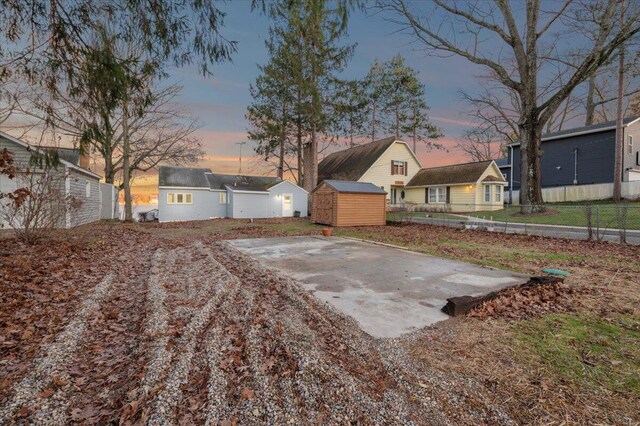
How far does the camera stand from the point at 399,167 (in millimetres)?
Result: 28703

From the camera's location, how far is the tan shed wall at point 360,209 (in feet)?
55.9

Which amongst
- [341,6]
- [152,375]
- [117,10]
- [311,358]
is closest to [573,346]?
[311,358]

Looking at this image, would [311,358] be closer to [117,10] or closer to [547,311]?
[547,311]

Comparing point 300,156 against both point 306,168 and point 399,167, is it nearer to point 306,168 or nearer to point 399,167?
point 306,168

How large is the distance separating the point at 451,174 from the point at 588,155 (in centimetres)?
1119

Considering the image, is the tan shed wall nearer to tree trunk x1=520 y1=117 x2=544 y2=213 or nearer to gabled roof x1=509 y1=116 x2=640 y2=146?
tree trunk x1=520 y1=117 x2=544 y2=213

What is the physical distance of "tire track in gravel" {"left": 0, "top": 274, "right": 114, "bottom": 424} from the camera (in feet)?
7.43

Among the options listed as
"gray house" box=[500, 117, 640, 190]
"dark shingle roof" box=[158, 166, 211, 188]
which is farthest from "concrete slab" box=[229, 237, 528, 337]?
"gray house" box=[500, 117, 640, 190]

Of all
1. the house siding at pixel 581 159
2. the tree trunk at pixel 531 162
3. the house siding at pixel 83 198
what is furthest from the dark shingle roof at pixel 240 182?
the house siding at pixel 581 159

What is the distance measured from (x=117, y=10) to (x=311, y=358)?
5692 mm

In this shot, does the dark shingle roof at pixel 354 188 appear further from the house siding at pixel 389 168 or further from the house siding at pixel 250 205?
the house siding at pixel 250 205

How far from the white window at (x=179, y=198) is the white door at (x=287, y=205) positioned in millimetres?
7643

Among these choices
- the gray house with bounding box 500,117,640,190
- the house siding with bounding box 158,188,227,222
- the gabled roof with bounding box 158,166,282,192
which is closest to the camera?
the house siding with bounding box 158,188,227,222

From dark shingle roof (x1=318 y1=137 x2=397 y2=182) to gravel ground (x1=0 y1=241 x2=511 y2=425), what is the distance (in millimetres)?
23734
